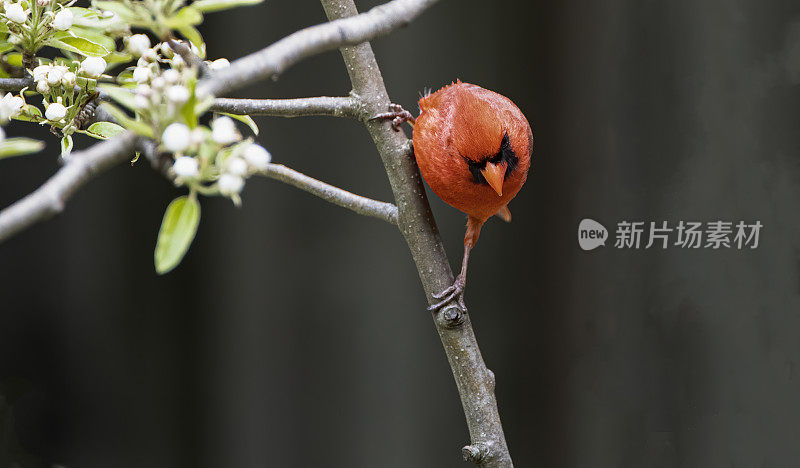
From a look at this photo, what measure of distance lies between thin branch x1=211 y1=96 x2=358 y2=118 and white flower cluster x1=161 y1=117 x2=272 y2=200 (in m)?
0.24

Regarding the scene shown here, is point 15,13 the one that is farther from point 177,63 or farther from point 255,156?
point 255,156

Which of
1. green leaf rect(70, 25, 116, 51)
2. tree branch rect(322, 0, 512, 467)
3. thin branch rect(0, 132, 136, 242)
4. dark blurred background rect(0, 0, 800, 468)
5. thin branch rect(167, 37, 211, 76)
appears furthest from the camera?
dark blurred background rect(0, 0, 800, 468)

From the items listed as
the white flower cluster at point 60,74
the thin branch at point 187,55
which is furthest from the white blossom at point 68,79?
the thin branch at point 187,55

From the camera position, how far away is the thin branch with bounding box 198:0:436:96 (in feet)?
1.11

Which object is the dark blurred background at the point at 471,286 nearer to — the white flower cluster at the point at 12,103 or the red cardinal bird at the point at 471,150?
the red cardinal bird at the point at 471,150

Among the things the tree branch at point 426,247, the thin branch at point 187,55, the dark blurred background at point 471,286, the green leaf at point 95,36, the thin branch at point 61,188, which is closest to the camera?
the thin branch at point 61,188

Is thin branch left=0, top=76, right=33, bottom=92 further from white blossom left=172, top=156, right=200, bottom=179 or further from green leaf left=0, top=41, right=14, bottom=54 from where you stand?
white blossom left=172, top=156, right=200, bottom=179

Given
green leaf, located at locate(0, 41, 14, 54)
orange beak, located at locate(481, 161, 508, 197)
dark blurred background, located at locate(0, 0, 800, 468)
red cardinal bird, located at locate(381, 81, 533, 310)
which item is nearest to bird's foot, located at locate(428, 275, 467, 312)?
red cardinal bird, located at locate(381, 81, 533, 310)

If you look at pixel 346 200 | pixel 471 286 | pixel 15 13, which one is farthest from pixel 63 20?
pixel 471 286

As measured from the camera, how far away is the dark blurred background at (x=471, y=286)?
1146mm

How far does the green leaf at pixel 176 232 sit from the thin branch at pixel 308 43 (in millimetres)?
61

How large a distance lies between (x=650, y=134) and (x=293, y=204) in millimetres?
654

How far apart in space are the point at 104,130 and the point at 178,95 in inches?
10.6

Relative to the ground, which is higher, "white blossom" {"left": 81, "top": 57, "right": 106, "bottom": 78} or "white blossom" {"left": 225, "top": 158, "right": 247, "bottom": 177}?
"white blossom" {"left": 81, "top": 57, "right": 106, "bottom": 78}
